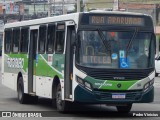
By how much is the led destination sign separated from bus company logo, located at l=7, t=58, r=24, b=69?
5610mm

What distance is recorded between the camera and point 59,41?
57.1ft

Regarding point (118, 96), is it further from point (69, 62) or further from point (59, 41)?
point (59, 41)

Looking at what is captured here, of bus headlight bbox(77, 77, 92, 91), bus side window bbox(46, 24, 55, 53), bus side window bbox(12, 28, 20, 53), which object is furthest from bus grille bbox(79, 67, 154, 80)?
bus side window bbox(12, 28, 20, 53)

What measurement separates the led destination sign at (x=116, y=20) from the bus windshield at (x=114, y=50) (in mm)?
262

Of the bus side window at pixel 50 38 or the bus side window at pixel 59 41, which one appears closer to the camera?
the bus side window at pixel 59 41

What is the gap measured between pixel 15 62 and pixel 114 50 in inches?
272

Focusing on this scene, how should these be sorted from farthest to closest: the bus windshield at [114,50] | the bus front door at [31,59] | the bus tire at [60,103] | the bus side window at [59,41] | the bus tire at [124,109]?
the bus front door at [31,59]
the bus tire at [124,109]
the bus side window at [59,41]
the bus tire at [60,103]
the bus windshield at [114,50]

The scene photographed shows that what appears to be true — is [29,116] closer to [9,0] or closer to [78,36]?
[78,36]

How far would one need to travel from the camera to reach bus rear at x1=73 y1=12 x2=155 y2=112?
52.2 feet

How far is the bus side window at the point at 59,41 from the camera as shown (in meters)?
17.1

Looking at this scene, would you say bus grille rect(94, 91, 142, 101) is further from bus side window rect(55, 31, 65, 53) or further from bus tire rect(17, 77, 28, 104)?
bus tire rect(17, 77, 28, 104)

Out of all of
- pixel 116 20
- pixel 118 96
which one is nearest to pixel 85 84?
pixel 118 96

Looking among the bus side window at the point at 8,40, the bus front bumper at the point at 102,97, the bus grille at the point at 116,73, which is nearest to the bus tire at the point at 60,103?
the bus front bumper at the point at 102,97

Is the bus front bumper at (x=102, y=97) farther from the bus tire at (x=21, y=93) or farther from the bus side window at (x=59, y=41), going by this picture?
the bus tire at (x=21, y=93)
